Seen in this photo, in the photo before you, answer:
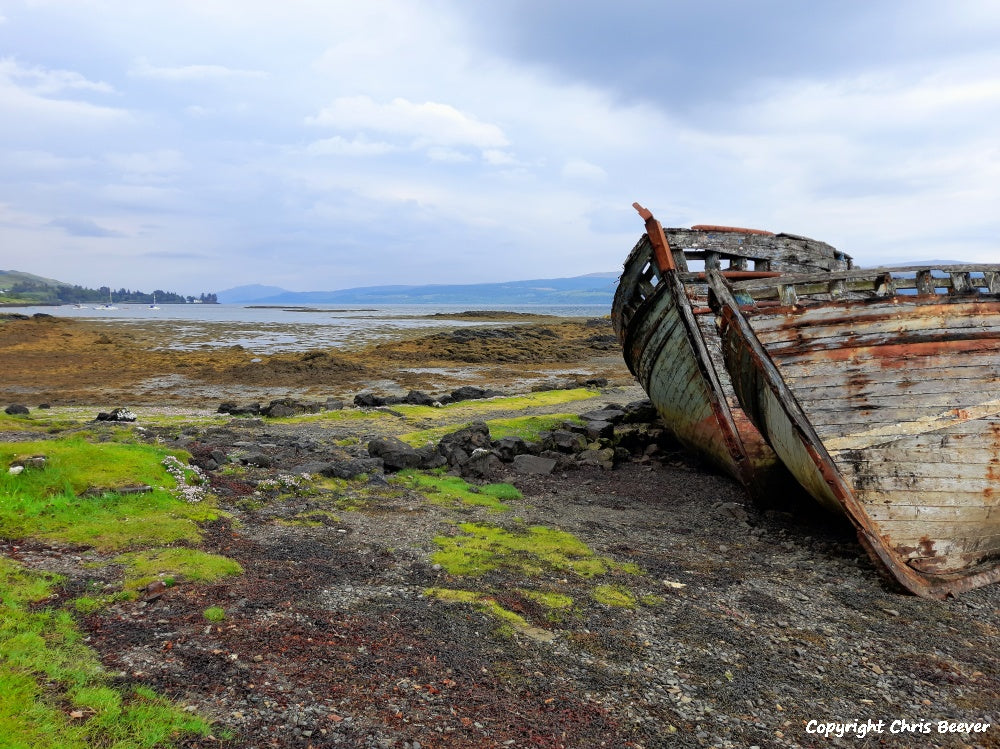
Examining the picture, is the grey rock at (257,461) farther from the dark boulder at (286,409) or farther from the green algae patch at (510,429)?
the dark boulder at (286,409)

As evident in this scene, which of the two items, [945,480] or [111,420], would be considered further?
[111,420]

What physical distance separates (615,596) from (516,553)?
5.79 feet

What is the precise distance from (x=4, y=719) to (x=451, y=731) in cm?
289

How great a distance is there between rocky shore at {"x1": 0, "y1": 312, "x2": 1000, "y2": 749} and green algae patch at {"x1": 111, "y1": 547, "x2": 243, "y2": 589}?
20 cm

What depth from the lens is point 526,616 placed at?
21.5ft

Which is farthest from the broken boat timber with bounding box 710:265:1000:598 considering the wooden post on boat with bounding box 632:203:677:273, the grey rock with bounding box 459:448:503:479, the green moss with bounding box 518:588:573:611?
the grey rock with bounding box 459:448:503:479

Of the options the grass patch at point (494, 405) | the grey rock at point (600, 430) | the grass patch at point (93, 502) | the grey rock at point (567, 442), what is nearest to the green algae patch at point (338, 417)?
the grass patch at point (494, 405)

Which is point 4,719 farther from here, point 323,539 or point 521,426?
point 521,426

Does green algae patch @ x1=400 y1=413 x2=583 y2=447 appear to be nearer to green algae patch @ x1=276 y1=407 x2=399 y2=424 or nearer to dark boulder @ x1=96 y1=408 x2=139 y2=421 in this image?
green algae patch @ x1=276 y1=407 x2=399 y2=424

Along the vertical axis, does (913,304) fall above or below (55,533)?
above

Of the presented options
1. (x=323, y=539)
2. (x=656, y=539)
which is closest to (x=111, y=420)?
(x=323, y=539)

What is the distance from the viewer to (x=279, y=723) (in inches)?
173

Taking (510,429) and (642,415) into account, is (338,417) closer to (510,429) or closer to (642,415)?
(510,429)

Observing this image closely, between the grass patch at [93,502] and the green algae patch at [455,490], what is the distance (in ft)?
12.6
